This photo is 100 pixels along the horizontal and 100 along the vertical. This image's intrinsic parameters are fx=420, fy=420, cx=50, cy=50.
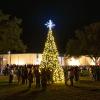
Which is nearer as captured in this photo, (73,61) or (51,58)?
(51,58)

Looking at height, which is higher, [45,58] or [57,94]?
[45,58]

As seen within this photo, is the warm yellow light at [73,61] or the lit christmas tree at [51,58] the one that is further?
the warm yellow light at [73,61]

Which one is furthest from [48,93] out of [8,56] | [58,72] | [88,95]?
[8,56]

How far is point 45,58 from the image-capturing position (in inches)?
1558

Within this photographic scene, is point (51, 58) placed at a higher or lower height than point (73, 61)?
lower

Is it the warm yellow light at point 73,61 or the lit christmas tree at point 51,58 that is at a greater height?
the warm yellow light at point 73,61

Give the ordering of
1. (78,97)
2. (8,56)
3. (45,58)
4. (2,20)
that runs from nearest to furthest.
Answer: (78,97) → (45,58) → (2,20) → (8,56)

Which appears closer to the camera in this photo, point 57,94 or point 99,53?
point 57,94

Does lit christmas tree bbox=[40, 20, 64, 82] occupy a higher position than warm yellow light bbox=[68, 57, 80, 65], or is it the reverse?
warm yellow light bbox=[68, 57, 80, 65]

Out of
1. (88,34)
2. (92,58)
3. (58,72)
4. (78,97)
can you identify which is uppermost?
(88,34)

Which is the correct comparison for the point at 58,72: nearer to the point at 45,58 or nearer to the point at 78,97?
the point at 45,58

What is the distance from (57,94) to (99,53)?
4784cm

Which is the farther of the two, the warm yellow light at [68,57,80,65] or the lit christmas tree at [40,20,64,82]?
the warm yellow light at [68,57,80,65]

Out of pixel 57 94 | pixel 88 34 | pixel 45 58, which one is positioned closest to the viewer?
pixel 57 94
